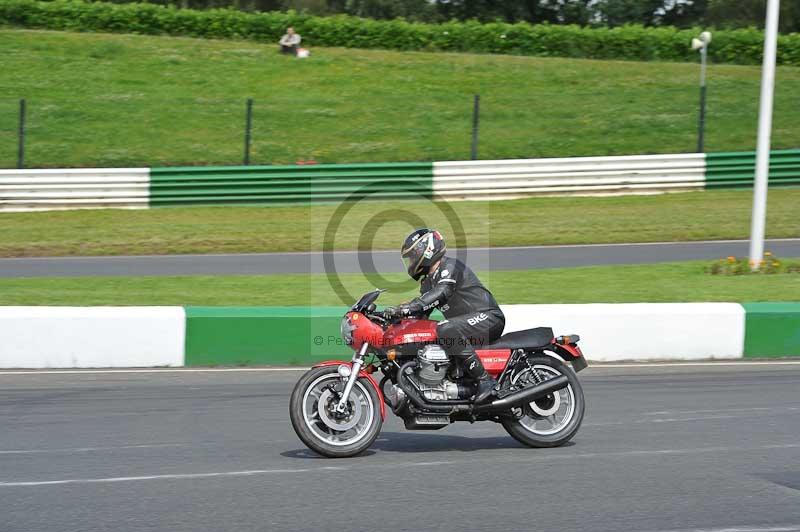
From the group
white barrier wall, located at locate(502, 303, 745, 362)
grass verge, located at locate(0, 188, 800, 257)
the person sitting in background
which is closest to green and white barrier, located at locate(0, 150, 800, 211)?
grass verge, located at locate(0, 188, 800, 257)

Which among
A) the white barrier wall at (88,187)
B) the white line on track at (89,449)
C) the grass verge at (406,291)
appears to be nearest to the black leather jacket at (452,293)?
the white line on track at (89,449)

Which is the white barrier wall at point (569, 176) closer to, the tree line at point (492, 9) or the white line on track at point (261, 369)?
the white line on track at point (261, 369)

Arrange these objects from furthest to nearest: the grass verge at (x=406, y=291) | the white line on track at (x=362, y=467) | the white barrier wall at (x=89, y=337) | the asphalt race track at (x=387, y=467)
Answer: the grass verge at (x=406, y=291), the white barrier wall at (x=89, y=337), the white line on track at (x=362, y=467), the asphalt race track at (x=387, y=467)

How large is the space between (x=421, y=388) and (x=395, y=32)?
32587mm

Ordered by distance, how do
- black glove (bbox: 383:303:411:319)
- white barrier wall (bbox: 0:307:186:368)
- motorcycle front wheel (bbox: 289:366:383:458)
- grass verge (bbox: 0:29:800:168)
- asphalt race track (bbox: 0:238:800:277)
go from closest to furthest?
1. motorcycle front wheel (bbox: 289:366:383:458)
2. black glove (bbox: 383:303:411:319)
3. white barrier wall (bbox: 0:307:186:368)
4. asphalt race track (bbox: 0:238:800:277)
5. grass verge (bbox: 0:29:800:168)

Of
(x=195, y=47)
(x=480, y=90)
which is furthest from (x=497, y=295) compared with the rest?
(x=195, y=47)

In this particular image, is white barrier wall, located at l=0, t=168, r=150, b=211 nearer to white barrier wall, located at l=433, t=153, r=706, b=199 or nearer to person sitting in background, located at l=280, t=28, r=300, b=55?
white barrier wall, located at l=433, t=153, r=706, b=199

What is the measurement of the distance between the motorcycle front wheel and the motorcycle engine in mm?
364

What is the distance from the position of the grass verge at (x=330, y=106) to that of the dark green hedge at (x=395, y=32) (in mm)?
1719

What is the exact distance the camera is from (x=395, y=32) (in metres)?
38.9

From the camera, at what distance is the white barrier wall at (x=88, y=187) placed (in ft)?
76.3

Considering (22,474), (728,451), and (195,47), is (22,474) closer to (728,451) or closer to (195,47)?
(728,451)

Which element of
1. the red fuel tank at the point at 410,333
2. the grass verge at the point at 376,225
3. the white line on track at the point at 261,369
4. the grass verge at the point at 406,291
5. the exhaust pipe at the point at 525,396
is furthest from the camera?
the grass verge at the point at 376,225

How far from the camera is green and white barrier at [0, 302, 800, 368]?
36.3ft
